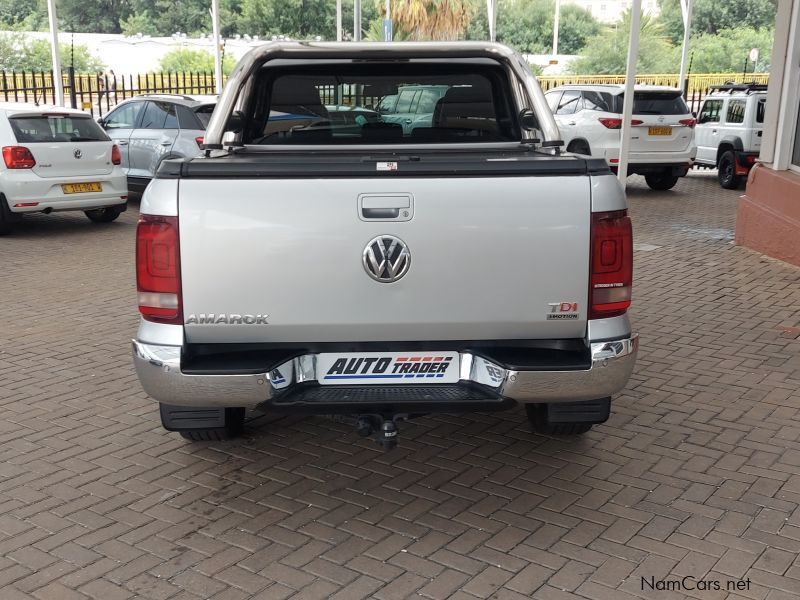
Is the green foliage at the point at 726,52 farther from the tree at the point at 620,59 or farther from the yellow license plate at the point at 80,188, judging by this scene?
the yellow license plate at the point at 80,188

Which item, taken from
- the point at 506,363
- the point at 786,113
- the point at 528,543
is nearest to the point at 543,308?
the point at 506,363

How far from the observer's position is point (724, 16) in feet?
242

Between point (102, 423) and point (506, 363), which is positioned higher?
point (506, 363)

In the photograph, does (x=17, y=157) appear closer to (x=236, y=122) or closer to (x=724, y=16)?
(x=236, y=122)

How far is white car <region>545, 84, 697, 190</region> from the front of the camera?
1505 cm

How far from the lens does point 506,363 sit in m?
3.52

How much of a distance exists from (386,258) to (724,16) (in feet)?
261

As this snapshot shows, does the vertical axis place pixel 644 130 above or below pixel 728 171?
above

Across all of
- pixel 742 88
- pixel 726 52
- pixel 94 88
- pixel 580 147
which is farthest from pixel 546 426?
pixel 726 52

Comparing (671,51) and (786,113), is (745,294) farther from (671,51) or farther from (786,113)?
(671,51)

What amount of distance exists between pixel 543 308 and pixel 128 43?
66.7 metres

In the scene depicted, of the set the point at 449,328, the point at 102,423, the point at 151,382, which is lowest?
the point at 102,423

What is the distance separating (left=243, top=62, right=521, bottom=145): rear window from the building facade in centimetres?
539

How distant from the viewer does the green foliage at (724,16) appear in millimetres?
73000
